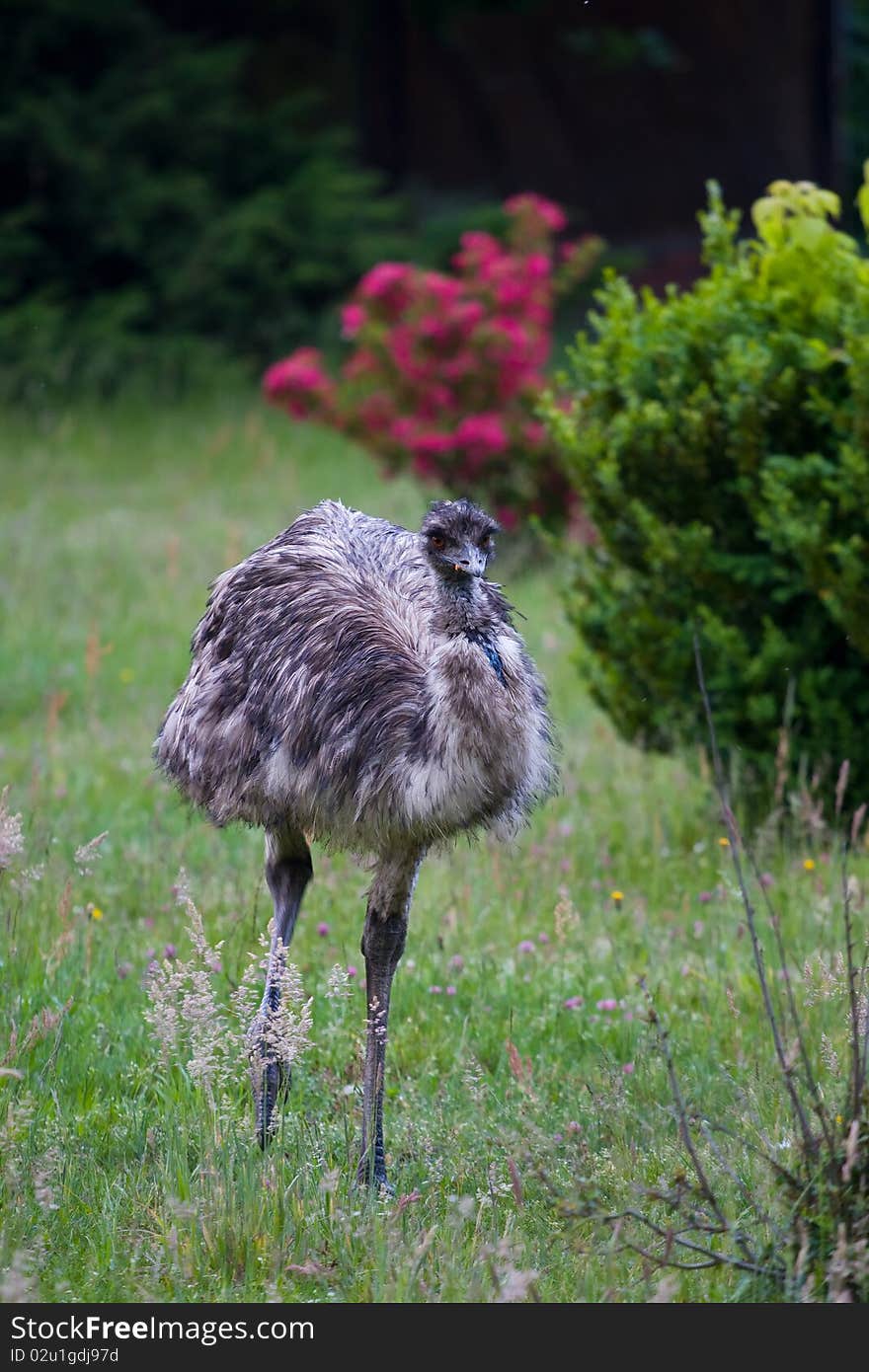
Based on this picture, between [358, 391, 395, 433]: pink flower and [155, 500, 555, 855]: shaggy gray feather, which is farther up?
[358, 391, 395, 433]: pink flower

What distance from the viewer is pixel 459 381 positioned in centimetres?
1177

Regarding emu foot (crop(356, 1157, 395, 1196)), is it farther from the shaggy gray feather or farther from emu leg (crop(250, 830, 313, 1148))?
the shaggy gray feather

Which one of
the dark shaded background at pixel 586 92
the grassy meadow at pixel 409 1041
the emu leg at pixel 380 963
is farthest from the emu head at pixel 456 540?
the dark shaded background at pixel 586 92

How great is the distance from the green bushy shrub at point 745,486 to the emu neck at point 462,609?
218 cm

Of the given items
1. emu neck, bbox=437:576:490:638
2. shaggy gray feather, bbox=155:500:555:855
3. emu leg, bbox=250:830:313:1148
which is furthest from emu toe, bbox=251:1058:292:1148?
emu neck, bbox=437:576:490:638

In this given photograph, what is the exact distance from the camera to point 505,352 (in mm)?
11734

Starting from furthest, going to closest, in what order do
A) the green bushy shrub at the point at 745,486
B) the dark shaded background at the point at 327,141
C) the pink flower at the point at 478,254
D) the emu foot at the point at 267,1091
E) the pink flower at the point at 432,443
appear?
the dark shaded background at the point at 327,141, the pink flower at the point at 478,254, the pink flower at the point at 432,443, the green bushy shrub at the point at 745,486, the emu foot at the point at 267,1091

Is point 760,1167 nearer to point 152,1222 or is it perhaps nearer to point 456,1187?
point 456,1187

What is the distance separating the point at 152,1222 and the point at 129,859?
2.73 metres

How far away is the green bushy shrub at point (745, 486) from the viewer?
20.2ft

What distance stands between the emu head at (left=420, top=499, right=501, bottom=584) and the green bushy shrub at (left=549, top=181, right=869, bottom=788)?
2140 millimetres

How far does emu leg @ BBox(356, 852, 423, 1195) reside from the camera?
4.18 m

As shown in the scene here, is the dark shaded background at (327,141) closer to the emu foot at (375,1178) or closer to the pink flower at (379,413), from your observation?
the pink flower at (379,413)
